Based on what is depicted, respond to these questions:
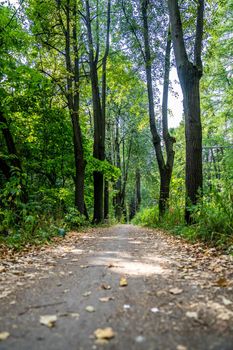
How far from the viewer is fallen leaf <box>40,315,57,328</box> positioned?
2.27 metres

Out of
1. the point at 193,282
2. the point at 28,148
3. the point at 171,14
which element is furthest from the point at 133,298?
the point at 28,148

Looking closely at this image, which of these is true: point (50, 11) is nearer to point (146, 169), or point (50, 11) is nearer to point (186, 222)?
point (186, 222)

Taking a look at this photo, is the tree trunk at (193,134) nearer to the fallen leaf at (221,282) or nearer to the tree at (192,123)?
the tree at (192,123)

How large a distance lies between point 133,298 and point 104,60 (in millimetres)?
14473

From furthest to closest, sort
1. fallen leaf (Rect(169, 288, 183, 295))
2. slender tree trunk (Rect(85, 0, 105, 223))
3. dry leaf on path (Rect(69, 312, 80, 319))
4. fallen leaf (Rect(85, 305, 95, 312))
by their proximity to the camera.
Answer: slender tree trunk (Rect(85, 0, 105, 223))
fallen leaf (Rect(169, 288, 183, 295))
fallen leaf (Rect(85, 305, 95, 312))
dry leaf on path (Rect(69, 312, 80, 319))

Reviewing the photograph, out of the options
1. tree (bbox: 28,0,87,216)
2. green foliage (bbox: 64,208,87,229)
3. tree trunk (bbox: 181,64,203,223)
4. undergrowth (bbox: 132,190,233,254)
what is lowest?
green foliage (bbox: 64,208,87,229)

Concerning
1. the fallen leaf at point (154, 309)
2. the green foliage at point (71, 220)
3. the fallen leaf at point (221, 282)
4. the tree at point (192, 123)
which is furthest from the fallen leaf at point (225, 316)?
the green foliage at point (71, 220)

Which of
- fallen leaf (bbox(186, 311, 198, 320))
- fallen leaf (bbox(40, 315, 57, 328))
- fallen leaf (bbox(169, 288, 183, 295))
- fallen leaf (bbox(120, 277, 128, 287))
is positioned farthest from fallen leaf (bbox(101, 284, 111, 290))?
fallen leaf (bbox(186, 311, 198, 320))

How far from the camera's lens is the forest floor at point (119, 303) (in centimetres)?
201

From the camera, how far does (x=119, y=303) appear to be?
2672 mm

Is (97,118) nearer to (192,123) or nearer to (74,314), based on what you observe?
(192,123)

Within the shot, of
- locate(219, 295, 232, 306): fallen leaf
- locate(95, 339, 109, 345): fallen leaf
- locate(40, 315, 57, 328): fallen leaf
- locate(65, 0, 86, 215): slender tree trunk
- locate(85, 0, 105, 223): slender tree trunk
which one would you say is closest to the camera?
locate(95, 339, 109, 345): fallen leaf

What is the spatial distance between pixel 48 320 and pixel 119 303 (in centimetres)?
63

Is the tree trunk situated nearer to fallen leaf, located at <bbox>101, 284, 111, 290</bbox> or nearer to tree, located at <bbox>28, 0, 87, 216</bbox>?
fallen leaf, located at <bbox>101, 284, 111, 290</bbox>
